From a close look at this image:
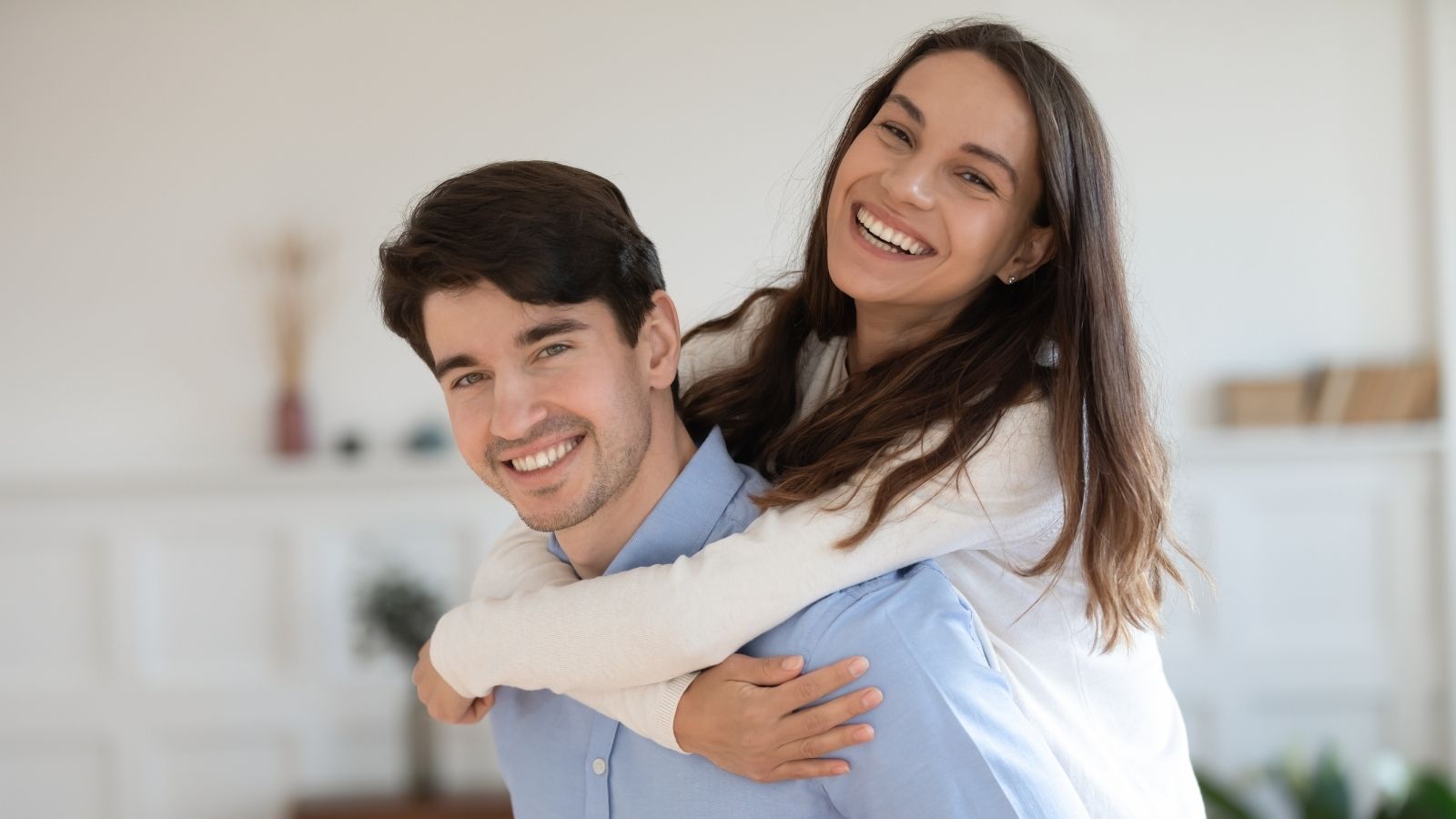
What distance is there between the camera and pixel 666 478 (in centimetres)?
Result: 136

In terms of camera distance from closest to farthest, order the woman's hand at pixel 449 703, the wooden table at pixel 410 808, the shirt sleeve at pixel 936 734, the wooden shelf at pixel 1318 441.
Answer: the shirt sleeve at pixel 936 734 < the woman's hand at pixel 449 703 < the wooden table at pixel 410 808 < the wooden shelf at pixel 1318 441

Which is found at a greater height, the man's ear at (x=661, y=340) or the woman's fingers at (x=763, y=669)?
the man's ear at (x=661, y=340)

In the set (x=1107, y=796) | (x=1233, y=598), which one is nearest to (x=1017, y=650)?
(x=1107, y=796)

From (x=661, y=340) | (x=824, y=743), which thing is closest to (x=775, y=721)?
(x=824, y=743)

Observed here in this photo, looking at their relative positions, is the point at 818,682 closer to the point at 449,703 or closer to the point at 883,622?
the point at 883,622

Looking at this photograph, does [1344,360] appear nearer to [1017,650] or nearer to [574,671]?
[1017,650]

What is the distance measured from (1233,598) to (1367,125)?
156cm

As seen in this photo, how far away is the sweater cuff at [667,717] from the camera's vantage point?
1231 mm

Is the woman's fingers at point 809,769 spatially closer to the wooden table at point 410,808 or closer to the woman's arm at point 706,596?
the woman's arm at point 706,596

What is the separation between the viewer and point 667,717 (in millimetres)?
1236

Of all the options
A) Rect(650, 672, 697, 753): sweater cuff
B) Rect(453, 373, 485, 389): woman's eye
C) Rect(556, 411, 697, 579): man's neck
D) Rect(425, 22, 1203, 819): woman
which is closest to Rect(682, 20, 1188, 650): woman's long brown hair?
Rect(425, 22, 1203, 819): woman

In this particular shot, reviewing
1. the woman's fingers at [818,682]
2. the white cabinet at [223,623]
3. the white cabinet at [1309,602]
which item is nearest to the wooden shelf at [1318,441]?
the white cabinet at [1309,602]

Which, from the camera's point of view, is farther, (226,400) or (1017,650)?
(226,400)

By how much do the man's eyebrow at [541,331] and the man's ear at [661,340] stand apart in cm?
11
